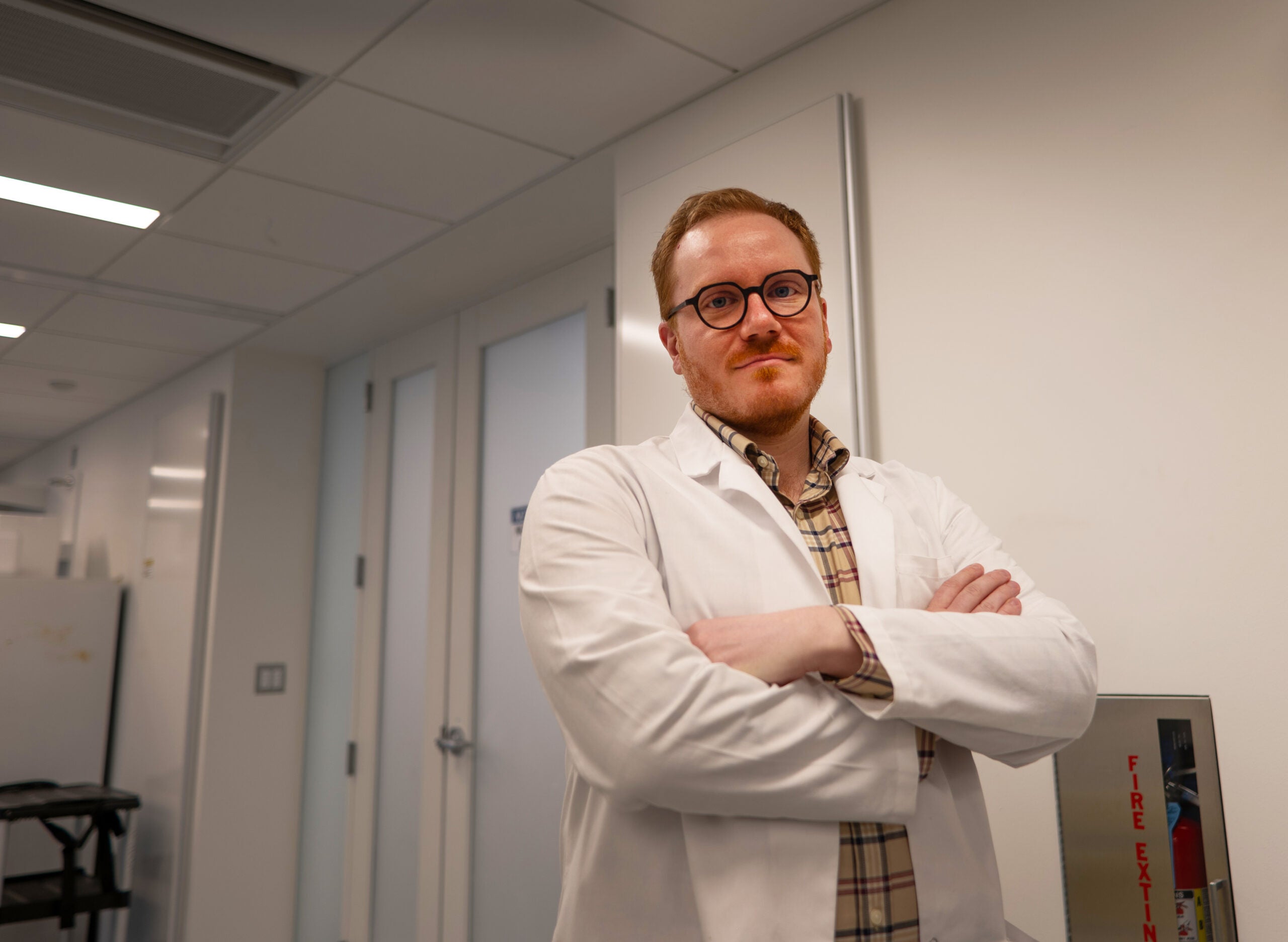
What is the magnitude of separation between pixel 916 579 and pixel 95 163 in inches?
94.8

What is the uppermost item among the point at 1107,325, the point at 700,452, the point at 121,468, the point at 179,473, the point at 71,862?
the point at 121,468

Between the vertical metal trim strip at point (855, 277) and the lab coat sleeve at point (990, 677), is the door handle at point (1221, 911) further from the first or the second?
the vertical metal trim strip at point (855, 277)

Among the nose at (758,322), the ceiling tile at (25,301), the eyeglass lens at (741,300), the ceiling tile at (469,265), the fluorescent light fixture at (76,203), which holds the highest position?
the ceiling tile at (25,301)

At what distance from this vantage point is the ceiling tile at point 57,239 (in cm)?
274

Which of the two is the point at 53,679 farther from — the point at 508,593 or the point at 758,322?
the point at 758,322

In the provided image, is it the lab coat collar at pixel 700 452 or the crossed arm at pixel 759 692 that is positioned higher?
the lab coat collar at pixel 700 452

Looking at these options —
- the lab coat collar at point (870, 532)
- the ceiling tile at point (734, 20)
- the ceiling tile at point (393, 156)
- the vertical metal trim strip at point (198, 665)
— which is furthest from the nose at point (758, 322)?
the vertical metal trim strip at point (198, 665)

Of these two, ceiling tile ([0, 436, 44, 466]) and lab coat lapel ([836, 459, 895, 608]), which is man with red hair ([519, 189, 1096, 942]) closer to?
A: lab coat lapel ([836, 459, 895, 608])

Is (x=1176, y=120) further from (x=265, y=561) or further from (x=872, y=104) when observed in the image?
(x=265, y=561)

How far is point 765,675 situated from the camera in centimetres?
92

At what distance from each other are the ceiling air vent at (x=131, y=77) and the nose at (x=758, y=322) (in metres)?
1.46

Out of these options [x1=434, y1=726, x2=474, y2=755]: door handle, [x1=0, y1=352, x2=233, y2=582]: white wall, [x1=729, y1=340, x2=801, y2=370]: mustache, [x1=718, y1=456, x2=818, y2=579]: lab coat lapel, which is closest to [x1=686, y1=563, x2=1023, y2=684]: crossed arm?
[x1=718, y1=456, x2=818, y2=579]: lab coat lapel

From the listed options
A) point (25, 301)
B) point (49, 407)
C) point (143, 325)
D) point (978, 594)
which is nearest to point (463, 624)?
point (143, 325)

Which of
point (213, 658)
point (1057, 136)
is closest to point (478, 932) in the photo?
point (213, 658)
